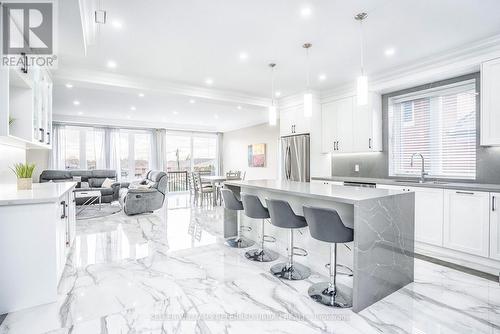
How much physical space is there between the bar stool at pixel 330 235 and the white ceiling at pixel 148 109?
3.99 meters

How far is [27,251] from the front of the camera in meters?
2.21

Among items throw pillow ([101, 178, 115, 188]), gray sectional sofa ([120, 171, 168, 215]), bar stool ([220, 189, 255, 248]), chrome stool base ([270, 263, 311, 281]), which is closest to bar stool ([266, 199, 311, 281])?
chrome stool base ([270, 263, 311, 281])

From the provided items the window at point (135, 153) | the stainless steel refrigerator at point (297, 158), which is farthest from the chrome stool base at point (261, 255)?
the window at point (135, 153)

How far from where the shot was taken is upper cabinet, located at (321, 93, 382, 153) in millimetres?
4621

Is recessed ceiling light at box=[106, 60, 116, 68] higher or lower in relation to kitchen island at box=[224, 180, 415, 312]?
higher

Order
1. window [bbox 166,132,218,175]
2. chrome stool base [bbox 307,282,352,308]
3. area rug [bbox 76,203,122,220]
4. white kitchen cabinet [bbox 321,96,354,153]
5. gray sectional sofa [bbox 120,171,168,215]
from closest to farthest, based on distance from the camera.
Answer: chrome stool base [bbox 307,282,352,308], white kitchen cabinet [bbox 321,96,354,153], gray sectional sofa [bbox 120,171,168,215], area rug [bbox 76,203,122,220], window [bbox 166,132,218,175]

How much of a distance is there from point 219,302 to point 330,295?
1004 mm

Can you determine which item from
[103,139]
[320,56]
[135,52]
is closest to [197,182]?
[103,139]

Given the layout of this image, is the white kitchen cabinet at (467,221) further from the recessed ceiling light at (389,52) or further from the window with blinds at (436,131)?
the recessed ceiling light at (389,52)

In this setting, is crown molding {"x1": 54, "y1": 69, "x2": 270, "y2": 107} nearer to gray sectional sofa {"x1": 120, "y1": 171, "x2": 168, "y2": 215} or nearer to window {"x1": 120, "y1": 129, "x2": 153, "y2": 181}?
gray sectional sofa {"x1": 120, "y1": 171, "x2": 168, "y2": 215}

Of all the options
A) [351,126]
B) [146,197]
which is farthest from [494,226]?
[146,197]

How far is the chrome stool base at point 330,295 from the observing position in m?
2.24

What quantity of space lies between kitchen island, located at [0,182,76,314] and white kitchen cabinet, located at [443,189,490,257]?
437cm

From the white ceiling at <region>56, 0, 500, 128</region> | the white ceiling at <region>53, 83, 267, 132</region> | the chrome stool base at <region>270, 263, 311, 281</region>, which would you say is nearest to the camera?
the white ceiling at <region>56, 0, 500, 128</region>
